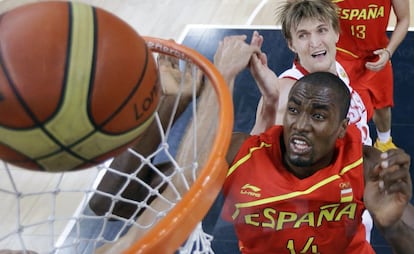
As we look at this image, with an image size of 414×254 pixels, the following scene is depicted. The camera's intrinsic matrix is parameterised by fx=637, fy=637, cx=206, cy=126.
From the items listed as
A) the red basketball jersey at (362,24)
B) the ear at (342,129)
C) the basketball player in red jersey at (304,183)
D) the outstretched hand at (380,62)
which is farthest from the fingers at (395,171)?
the red basketball jersey at (362,24)

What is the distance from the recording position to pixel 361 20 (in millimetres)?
3092

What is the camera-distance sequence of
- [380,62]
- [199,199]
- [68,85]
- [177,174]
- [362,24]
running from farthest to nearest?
[362,24]
[380,62]
[177,174]
[199,199]
[68,85]

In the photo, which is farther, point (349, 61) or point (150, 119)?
point (349, 61)

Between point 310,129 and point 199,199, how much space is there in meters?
0.80

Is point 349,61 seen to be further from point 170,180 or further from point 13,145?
point 13,145

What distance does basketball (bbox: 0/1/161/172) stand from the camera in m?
1.07

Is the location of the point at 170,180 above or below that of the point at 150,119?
below

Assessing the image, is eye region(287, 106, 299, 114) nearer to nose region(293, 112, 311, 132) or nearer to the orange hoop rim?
nose region(293, 112, 311, 132)

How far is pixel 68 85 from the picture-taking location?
3.54ft

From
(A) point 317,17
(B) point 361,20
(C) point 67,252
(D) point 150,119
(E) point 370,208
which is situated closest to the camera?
(D) point 150,119

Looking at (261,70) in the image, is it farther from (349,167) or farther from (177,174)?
(177,174)


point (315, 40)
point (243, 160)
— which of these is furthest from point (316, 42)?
point (243, 160)

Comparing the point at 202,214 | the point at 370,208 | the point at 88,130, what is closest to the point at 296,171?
the point at 370,208

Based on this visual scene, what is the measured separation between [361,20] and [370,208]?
5.46 ft
